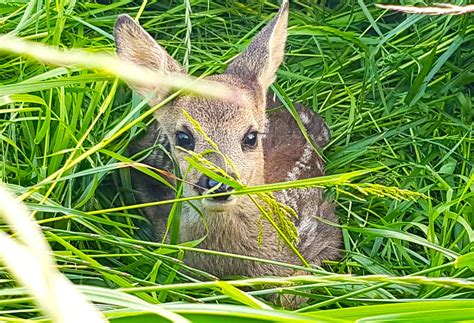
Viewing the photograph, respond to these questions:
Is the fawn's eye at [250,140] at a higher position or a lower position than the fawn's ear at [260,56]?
lower

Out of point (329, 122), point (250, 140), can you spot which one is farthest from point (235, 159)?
point (329, 122)

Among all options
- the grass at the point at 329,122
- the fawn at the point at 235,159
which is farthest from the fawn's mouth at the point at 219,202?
the grass at the point at 329,122

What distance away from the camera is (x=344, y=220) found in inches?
134

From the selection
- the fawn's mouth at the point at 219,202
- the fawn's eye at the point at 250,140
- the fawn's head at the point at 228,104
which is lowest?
the fawn's mouth at the point at 219,202

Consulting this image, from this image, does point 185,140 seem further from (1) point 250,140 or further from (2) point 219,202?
(2) point 219,202

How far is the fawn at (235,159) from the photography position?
115 inches

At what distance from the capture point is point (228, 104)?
9.85ft

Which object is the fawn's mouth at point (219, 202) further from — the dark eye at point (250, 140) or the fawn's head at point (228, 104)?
the dark eye at point (250, 140)

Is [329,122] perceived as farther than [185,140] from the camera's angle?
Yes

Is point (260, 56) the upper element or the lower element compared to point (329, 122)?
upper

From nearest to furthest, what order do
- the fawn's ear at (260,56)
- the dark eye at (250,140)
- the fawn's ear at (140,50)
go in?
the fawn's ear at (140,50), the dark eye at (250,140), the fawn's ear at (260,56)

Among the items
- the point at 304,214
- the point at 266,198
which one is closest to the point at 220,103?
the point at 304,214

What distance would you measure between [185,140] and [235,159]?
230 mm

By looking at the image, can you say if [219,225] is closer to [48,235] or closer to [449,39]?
[48,235]
